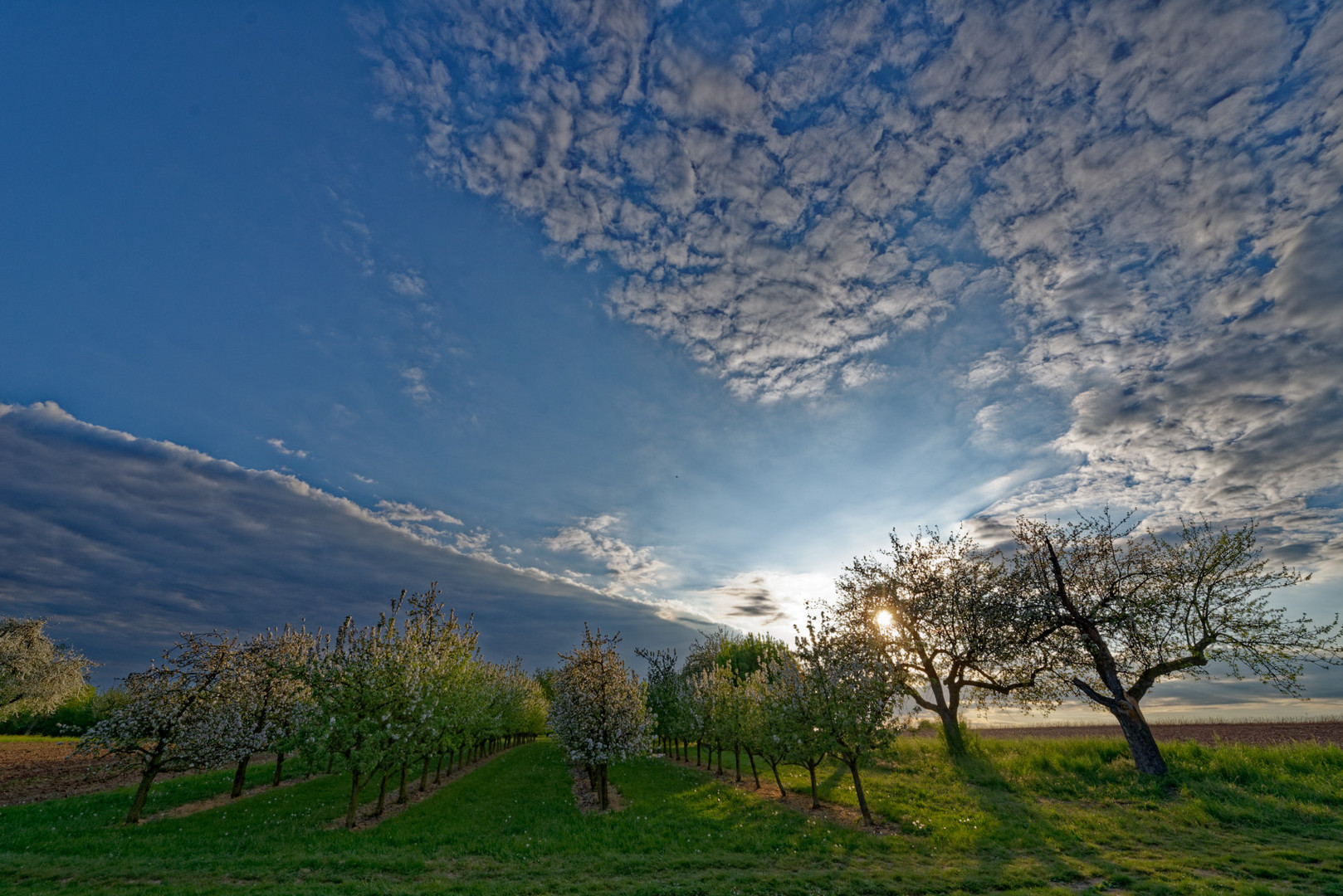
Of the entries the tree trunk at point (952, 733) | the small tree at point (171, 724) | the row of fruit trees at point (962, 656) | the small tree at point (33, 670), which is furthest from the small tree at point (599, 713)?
the small tree at point (33, 670)

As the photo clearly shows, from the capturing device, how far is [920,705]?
37.0 m

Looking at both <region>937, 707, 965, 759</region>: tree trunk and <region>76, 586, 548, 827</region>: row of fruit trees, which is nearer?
<region>76, 586, 548, 827</region>: row of fruit trees

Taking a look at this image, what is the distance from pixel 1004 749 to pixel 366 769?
3827 cm

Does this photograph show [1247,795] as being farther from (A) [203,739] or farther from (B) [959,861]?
(A) [203,739]

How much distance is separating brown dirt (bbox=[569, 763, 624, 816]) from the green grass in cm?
85

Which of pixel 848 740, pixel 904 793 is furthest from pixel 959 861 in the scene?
pixel 904 793

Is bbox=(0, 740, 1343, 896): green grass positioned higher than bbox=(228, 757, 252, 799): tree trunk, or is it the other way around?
bbox=(228, 757, 252, 799): tree trunk

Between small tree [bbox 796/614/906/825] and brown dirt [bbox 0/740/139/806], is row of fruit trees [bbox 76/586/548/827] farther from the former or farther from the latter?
small tree [bbox 796/614/906/825]

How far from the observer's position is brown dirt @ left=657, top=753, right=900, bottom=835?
20172 mm

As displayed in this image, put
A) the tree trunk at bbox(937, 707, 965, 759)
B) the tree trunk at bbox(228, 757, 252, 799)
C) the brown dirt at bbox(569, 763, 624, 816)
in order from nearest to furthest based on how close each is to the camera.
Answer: the brown dirt at bbox(569, 763, 624, 816), the tree trunk at bbox(228, 757, 252, 799), the tree trunk at bbox(937, 707, 965, 759)

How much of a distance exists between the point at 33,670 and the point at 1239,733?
106345 millimetres

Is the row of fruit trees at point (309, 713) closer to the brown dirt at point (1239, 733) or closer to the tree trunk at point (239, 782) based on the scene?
the tree trunk at point (239, 782)

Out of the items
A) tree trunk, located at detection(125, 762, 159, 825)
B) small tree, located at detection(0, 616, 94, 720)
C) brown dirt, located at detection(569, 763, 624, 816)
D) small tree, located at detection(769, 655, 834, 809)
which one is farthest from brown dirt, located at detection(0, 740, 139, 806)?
small tree, located at detection(769, 655, 834, 809)

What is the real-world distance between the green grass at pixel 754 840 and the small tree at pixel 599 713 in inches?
95.2
